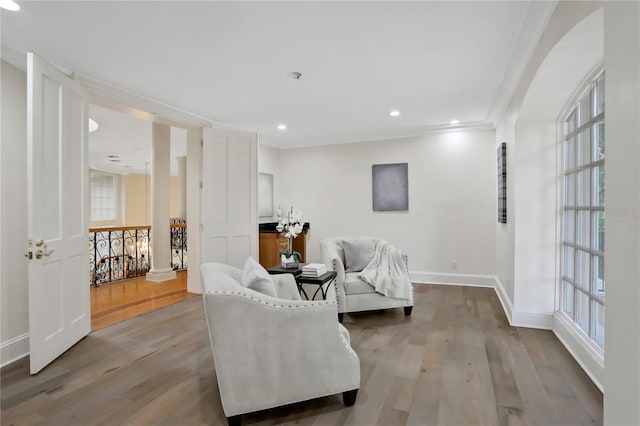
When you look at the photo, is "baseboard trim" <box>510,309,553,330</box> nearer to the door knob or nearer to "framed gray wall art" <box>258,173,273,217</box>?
"framed gray wall art" <box>258,173,273,217</box>

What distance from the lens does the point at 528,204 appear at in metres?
3.14

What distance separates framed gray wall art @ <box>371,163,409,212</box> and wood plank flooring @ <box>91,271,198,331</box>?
3223 millimetres

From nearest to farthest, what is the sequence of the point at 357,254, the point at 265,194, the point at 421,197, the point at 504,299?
1. the point at 504,299
2. the point at 357,254
3. the point at 421,197
4. the point at 265,194

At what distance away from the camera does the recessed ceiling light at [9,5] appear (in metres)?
2.00

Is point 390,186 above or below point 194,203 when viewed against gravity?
above

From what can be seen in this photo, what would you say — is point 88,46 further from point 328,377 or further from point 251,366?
point 328,377

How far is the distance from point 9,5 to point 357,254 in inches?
138

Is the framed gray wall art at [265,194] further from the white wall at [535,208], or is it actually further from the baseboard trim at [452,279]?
the white wall at [535,208]

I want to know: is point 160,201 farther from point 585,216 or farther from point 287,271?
point 585,216

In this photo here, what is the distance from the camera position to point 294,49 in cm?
258

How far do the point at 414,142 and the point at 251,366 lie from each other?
444 centimetres

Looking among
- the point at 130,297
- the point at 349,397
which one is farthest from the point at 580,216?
the point at 130,297

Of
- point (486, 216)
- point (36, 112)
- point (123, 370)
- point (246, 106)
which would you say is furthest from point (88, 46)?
point (486, 216)

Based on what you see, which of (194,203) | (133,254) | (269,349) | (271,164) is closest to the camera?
(269,349)
